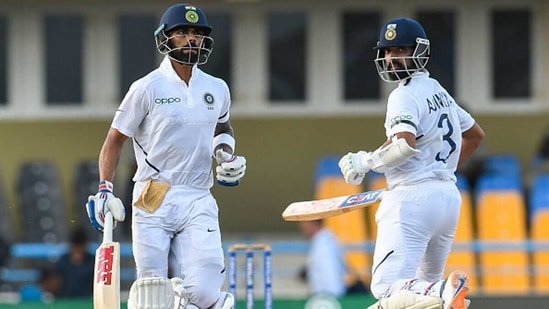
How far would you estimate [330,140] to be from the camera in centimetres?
1555

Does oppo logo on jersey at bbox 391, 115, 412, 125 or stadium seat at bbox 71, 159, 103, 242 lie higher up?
oppo logo on jersey at bbox 391, 115, 412, 125

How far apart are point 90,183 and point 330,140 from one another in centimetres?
230

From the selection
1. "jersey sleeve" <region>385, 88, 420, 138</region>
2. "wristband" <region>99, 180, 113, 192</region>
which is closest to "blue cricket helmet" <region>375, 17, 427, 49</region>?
"jersey sleeve" <region>385, 88, 420, 138</region>

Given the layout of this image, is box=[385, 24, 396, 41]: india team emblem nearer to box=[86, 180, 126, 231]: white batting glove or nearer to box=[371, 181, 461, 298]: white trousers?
box=[371, 181, 461, 298]: white trousers

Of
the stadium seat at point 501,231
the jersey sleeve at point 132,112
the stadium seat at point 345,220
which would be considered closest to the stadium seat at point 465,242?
the stadium seat at point 501,231

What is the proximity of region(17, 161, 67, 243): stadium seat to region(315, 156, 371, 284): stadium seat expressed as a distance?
233 cm

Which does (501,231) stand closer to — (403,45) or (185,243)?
(403,45)

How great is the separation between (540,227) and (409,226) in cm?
609

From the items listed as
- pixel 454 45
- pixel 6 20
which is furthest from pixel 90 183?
pixel 454 45

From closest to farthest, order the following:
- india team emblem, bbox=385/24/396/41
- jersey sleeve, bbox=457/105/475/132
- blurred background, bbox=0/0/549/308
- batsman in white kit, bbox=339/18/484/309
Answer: batsman in white kit, bbox=339/18/484/309
india team emblem, bbox=385/24/396/41
jersey sleeve, bbox=457/105/475/132
blurred background, bbox=0/0/549/308

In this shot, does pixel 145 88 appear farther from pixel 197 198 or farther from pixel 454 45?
pixel 454 45

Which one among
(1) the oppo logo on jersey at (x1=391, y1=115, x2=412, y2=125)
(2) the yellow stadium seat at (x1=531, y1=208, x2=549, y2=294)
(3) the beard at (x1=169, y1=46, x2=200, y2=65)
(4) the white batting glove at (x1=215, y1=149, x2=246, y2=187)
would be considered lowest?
(2) the yellow stadium seat at (x1=531, y1=208, x2=549, y2=294)

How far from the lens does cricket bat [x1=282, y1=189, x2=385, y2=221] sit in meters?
8.97

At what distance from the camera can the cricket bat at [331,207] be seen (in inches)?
353
